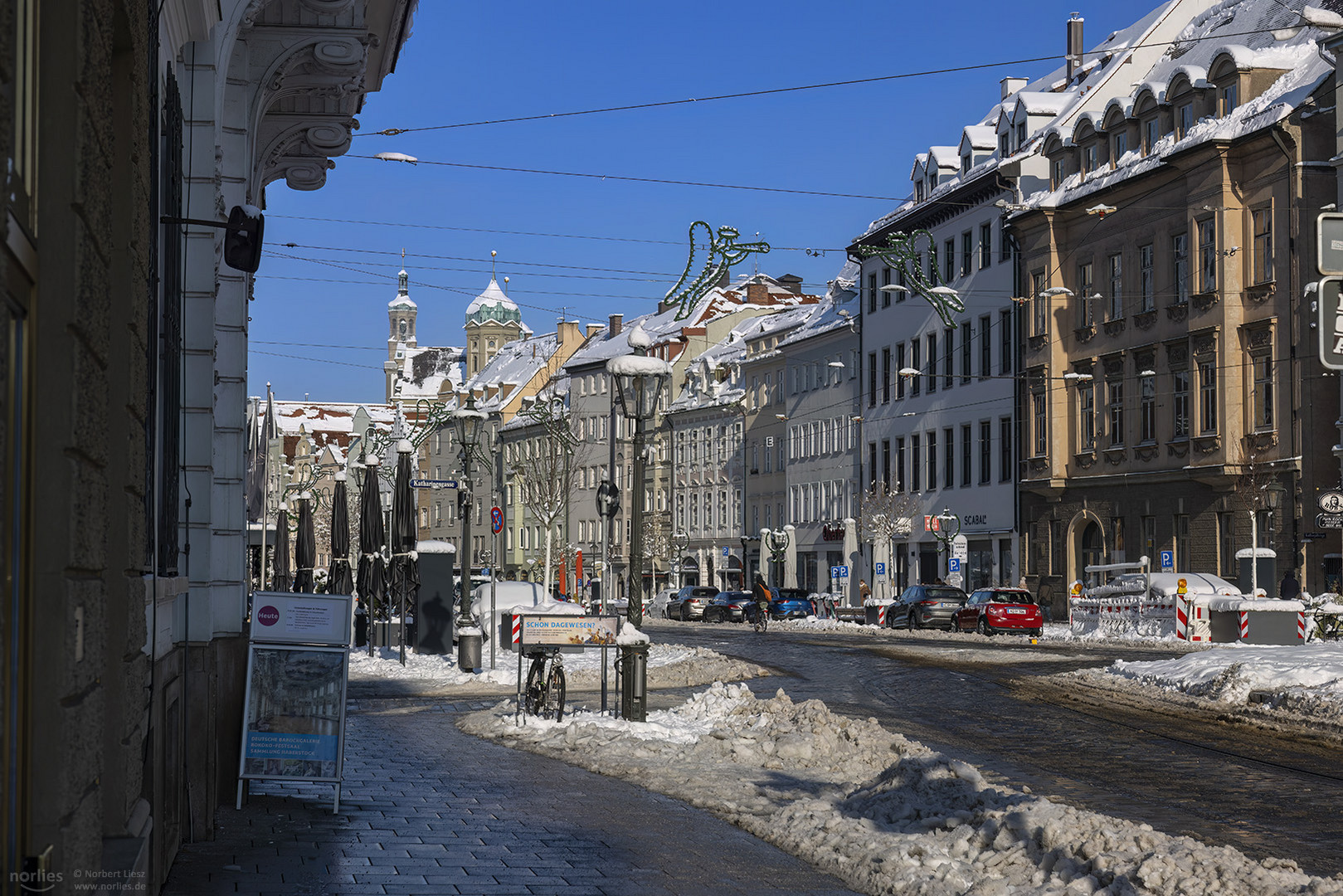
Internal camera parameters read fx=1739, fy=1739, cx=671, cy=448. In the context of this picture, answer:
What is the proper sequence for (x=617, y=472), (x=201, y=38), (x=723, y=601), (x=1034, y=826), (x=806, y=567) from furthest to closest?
(x=617, y=472)
(x=806, y=567)
(x=723, y=601)
(x=201, y=38)
(x=1034, y=826)

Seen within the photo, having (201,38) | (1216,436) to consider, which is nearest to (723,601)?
(1216,436)

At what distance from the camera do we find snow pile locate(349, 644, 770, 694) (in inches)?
1142

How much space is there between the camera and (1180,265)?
51.1 m

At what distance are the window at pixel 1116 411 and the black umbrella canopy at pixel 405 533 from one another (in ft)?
93.0

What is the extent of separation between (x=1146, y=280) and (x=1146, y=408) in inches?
156

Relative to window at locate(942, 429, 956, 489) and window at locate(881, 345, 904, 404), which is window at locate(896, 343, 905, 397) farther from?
window at locate(942, 429, 956, 489)

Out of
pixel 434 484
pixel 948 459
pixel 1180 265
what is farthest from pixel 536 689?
pixel 948 459

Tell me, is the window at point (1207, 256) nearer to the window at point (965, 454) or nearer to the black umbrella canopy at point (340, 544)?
the window at point (965, 454)

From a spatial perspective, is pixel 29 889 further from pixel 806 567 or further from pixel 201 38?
pixel 806 567

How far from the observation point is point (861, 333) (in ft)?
256

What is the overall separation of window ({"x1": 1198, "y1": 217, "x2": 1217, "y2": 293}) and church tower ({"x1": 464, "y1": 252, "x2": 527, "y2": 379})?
382ft

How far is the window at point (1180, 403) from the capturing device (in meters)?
50.7

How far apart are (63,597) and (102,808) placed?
5.05 ft

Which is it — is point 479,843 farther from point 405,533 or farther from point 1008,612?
point 1008,612
